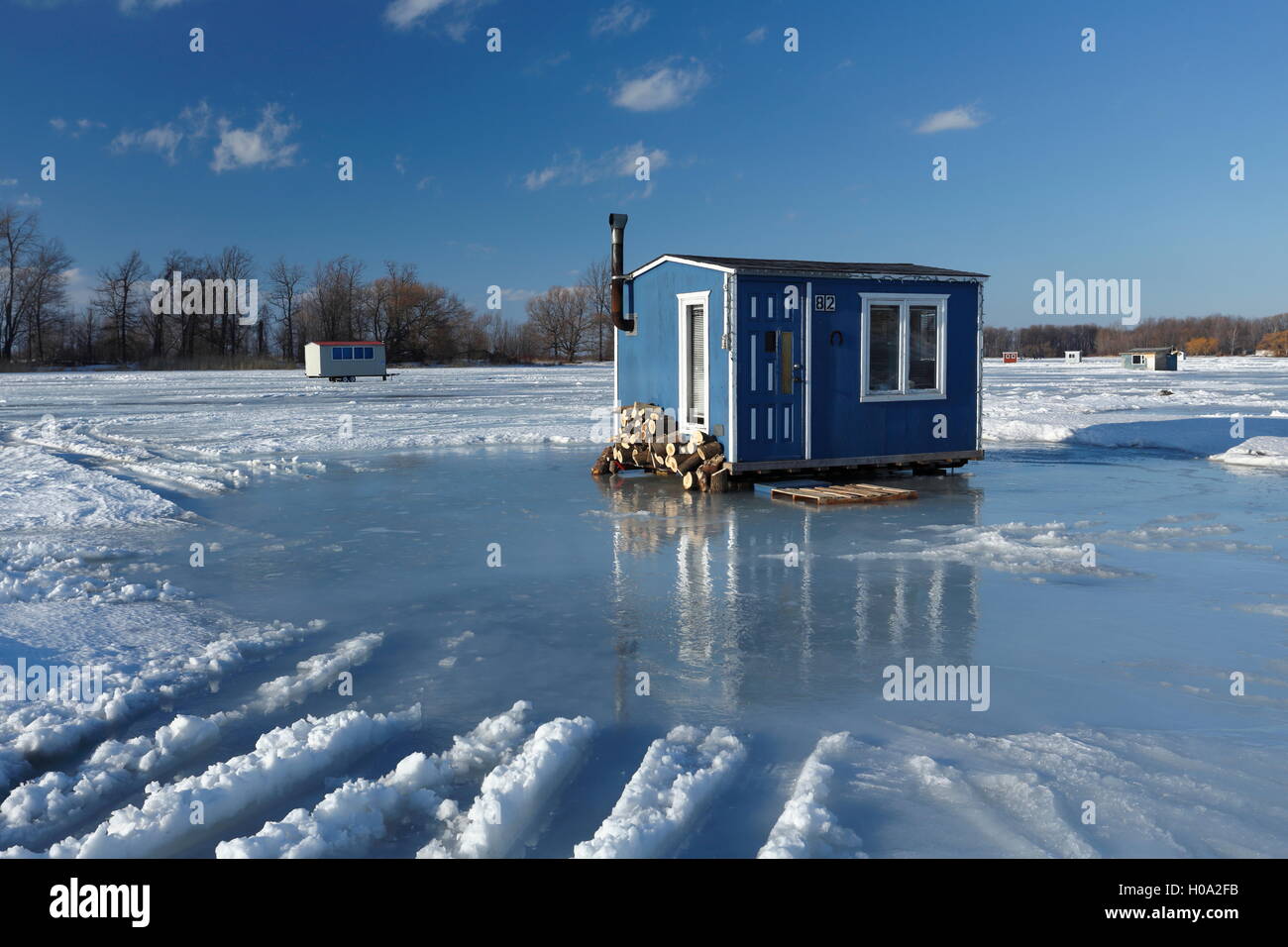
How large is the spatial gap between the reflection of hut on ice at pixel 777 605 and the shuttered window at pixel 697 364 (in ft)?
10.4

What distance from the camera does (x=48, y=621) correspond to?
6926 millimetres

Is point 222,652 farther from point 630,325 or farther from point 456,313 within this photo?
point 456,313

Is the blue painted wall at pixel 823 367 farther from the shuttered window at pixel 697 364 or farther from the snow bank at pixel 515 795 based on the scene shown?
the snow bank at pixel 515 795

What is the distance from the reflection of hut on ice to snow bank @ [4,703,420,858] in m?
1.41

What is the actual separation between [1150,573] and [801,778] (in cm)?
526

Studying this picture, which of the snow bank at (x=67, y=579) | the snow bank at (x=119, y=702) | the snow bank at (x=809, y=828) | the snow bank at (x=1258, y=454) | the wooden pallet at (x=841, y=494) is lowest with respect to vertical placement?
the snow bank at (x=809, y=828)

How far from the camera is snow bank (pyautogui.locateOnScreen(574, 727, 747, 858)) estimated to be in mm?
3719

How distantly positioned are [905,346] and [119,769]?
12.5 m

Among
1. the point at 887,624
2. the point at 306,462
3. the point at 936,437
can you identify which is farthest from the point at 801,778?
the point at 306,462

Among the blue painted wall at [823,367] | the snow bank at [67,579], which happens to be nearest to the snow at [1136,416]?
the blue painted wall at [823,367]

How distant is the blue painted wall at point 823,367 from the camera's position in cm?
1384

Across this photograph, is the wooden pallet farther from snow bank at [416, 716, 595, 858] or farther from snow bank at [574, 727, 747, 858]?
snow bank at [416, 716, 595, 858]

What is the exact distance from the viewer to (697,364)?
1454 cm

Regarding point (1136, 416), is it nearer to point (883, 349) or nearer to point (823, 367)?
point (883, 349)
